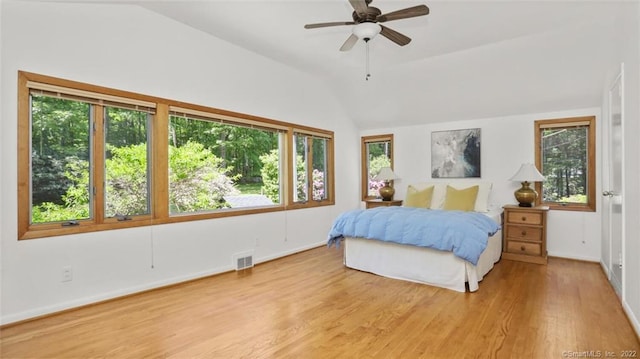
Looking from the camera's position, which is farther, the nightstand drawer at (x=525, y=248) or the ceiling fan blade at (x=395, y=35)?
the nightstand drawer at (x=525, y=248)

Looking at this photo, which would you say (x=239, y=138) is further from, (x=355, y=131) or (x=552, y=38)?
(x=552, y=38)

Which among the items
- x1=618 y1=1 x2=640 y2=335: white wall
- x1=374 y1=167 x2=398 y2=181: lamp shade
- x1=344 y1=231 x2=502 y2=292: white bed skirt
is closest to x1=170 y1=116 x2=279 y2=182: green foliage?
x1=344 y1=231 x2=502 y2=292: white bed skirt

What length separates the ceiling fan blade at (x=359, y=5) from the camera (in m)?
2.38

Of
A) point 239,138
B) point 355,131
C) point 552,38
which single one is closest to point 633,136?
point 552,38

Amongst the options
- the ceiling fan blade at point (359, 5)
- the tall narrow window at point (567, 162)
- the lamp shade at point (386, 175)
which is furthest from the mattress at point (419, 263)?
the ceiling fan blade at point (359, 5)

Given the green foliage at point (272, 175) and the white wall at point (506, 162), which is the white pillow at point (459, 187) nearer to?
the white wall at point (506, 162)

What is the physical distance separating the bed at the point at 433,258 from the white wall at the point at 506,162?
377 millimetres

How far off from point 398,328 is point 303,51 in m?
3.42

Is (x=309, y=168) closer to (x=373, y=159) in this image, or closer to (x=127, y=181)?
(x=373, y=159)

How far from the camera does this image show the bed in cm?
329

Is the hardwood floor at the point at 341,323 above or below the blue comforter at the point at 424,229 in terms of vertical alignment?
below

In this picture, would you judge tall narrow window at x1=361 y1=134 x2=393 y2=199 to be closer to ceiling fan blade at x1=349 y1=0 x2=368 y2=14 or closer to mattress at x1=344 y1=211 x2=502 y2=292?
mattress at x1=344 y1=211 x2=502 y2=292

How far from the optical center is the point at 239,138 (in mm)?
4426

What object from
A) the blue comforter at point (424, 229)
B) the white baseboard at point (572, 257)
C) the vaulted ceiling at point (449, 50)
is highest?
the vaulted ceiling at point (449, 50)
